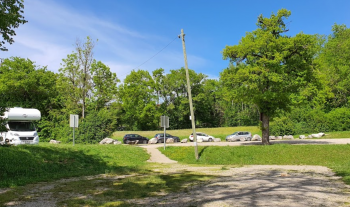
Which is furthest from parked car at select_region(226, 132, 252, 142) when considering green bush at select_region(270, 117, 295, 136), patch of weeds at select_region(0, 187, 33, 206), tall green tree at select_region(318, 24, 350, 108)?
patch of weeds at select_region(0, 187, 33, 206)

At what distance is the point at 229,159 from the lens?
2020 centimetres

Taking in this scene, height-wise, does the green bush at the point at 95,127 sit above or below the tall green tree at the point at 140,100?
below

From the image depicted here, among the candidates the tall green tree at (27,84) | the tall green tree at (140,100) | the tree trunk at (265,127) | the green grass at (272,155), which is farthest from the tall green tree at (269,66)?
the tall green tree at (140,100)

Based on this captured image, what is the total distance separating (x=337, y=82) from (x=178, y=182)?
49829 millimetres

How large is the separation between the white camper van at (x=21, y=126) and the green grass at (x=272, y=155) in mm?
10477

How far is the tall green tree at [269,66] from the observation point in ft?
70.4

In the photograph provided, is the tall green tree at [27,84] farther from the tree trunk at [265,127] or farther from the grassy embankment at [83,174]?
the tree trunk at [265,127]

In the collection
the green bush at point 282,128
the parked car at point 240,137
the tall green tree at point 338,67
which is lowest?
the parked car at point 240,137

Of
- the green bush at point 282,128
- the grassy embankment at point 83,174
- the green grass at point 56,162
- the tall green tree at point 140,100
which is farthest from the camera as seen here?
the tall green tree at point 140,100

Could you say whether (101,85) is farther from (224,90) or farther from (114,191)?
(114,191)

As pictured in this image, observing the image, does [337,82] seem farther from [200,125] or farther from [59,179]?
[59,179]

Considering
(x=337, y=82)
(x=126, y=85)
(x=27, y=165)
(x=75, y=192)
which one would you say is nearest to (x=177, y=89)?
(x=126, y=85)

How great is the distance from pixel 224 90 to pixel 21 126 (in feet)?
53.6

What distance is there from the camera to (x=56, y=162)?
1506 cm
